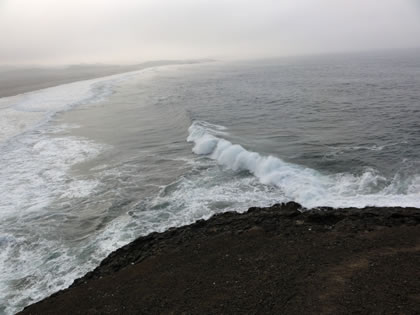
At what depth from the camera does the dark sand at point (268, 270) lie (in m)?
6.86

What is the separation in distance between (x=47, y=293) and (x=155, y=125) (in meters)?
20.8

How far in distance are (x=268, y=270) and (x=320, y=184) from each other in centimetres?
718

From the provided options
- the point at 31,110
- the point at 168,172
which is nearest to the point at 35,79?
the point at 31,110

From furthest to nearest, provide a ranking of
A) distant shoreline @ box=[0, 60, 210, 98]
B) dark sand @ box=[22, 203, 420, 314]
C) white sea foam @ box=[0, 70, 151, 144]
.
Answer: distant shoreline @ box=[0, 60, 210, 98] < white sea foam @ box=[0, 70, 151, 144] < dark sand @ box=[22, 203, 420, 314]

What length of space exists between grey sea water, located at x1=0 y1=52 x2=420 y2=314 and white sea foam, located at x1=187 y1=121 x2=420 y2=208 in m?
0.06

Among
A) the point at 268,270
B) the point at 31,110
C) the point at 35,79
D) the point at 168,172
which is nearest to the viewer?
the point at 268,270

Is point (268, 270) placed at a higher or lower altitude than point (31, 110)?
lower

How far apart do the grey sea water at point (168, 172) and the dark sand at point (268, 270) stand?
5.77 ft

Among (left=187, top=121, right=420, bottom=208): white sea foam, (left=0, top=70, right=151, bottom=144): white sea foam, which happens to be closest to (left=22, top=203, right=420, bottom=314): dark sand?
(left=187, top=121, right=420, bottom=208): white sea foam

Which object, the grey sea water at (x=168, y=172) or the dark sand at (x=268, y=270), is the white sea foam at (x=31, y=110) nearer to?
the grey sea water at (x=168, y=172)

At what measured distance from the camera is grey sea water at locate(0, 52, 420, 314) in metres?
11.4

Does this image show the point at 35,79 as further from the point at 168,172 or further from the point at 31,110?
the point at 168,172

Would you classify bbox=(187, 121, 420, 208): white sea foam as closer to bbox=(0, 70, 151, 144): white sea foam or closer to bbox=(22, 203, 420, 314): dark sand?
bbox=(22, 203, 420, 314): dark sand

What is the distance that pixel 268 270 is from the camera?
7914mm
